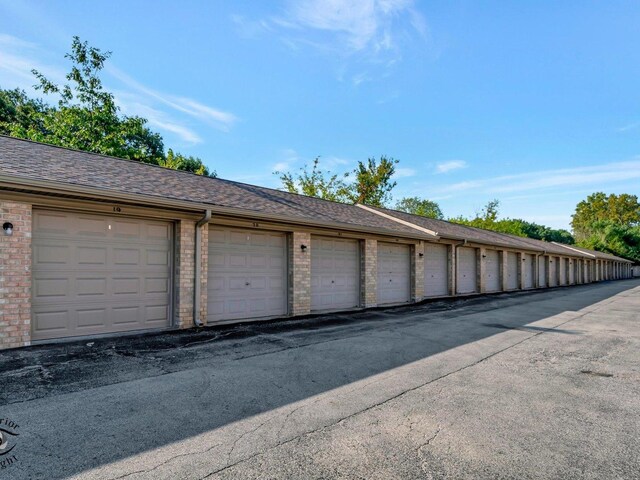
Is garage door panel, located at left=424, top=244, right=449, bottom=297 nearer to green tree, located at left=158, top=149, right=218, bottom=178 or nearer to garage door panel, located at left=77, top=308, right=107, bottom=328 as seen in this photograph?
garage door panel, located at left=77, top=308, right=107, bottom=328

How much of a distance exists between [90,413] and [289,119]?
885 inches

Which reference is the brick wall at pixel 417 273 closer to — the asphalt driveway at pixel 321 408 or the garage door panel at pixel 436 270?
the garage door panel at pixel 436 270

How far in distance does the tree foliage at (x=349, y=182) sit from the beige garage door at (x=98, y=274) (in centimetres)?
2571

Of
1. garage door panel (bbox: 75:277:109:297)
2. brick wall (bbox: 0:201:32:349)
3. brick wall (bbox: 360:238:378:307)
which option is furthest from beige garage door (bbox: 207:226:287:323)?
brick wall (bbox: 0:201:32:349)

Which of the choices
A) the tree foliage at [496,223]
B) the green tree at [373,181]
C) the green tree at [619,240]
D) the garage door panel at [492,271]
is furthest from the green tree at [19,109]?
the green tree at [619,240]

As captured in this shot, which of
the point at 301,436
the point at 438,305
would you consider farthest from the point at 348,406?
the point at 438,305

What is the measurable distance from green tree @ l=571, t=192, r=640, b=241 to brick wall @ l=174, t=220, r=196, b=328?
255 feet

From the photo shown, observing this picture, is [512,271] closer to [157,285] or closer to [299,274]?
[299,274]

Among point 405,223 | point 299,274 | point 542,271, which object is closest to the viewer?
point 299,274

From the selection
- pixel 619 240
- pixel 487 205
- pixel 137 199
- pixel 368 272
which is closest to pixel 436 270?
pixel 368 272

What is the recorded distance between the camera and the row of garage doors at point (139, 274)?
6.36m

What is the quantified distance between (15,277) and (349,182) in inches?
1230

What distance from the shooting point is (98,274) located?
22.3ft

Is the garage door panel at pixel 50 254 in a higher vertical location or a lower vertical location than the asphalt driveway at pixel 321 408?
higher
